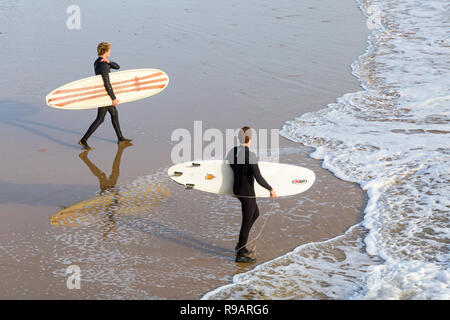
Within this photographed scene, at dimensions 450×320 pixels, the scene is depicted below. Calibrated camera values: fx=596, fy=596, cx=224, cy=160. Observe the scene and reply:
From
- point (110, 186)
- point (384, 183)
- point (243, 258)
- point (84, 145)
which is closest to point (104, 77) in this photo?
point (84, 145)

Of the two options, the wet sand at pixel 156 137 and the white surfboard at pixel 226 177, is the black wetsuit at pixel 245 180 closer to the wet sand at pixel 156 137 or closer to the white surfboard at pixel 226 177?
the white surfboard at pixel 226 177

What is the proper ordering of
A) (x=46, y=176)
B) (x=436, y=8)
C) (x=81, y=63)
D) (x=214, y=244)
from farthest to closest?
(x=436, y=8) < (x=81, y=63) < (x=46, y=176) < (x=214, y=244)

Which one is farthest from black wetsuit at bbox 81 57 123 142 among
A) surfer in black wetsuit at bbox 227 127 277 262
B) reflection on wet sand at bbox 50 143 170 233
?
surfer in black wetsuit at bbox 227 127 277 262

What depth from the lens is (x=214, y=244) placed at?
284 inches

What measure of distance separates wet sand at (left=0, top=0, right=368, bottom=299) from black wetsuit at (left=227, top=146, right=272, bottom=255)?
54cm

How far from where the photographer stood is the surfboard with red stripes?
10109 mm

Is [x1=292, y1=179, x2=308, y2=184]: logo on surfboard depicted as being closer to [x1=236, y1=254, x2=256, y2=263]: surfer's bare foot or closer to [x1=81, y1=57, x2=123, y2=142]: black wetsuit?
[x1=236, y1=254, x2=256, y2=263]: surfer's bare foot

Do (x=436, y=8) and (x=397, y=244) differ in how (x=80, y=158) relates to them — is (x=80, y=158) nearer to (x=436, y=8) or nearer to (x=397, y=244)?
(x=397, y=244)

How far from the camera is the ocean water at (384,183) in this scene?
21.0ft

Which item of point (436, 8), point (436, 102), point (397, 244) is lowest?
point (397, 244)

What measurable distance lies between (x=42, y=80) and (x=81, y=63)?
1.43 m

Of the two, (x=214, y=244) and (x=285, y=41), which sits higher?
(x=285, y=41)

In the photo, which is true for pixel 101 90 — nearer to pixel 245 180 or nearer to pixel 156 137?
pixel 156 137

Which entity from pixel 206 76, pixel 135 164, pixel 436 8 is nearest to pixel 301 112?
pixel 206 76
